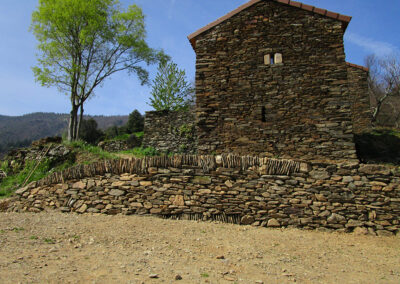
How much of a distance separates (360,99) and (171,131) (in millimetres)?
10301

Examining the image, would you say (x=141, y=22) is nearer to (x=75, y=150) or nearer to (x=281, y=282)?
(x=75, y=150)

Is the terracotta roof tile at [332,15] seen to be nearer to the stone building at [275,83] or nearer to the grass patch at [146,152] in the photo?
the stone building at [275,83]

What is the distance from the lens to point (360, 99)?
541 inches

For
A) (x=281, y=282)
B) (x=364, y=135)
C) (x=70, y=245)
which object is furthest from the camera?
(x=364, y=135)

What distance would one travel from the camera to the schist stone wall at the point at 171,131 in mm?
12906

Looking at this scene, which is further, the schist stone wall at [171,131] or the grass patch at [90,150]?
the schist stone wall at [171,131]

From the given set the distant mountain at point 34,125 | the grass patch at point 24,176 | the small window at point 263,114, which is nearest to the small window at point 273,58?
the small window at point 263,114

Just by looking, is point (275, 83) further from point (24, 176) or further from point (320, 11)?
point (24, 176)

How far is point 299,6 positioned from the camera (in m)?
8.42

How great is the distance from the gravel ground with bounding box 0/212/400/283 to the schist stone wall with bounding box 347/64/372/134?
1025 cm

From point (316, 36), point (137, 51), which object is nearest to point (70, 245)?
point (316, 36)

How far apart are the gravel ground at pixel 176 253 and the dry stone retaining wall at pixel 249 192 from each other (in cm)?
29

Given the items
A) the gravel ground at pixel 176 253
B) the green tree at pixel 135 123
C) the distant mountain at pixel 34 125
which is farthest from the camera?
the distant mountain at pixel 34 125

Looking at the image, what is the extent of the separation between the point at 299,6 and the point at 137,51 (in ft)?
41.3
